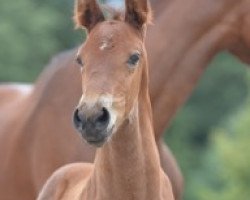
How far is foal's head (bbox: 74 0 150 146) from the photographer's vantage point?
6270 mm

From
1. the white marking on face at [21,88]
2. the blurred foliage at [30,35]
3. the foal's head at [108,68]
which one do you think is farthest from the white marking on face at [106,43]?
the blurred foliage at [30,35]

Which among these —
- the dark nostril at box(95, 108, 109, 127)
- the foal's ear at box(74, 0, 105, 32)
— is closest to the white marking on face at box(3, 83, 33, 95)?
the foal's ear at box(74, 0, 105, 32)

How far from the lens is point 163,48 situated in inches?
335

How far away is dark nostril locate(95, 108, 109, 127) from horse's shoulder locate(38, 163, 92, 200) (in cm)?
119

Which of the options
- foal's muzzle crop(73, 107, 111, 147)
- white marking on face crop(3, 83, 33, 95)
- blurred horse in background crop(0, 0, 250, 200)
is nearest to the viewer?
foal's muzzle crop(73, 107, 111, 147)

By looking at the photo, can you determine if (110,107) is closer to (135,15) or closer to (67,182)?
(135,15)

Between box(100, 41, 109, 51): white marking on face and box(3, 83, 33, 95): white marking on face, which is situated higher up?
box(100, 41, 109, 51): white marking on face

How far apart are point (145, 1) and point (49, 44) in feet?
70.5

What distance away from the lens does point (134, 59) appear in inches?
262

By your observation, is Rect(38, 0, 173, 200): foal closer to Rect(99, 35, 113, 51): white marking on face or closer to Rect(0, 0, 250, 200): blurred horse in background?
Rect(99, 35, 113, 51): white marking on face

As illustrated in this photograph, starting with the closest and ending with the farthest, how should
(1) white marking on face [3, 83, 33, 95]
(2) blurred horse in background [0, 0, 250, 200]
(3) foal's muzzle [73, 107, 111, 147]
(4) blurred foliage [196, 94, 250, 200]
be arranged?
1. (3) foal's muzzle [73, 107, 111, 147]
2. (2) blurred horse in background [0, 0, 250, 200]
3. (1) white marking on face [3, 83, 33, 95]
4. (4) blurred foliage [196, 94, 250, 200]

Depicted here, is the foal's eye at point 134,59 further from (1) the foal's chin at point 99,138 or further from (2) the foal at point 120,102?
(1) the foal's chin at point 99,138

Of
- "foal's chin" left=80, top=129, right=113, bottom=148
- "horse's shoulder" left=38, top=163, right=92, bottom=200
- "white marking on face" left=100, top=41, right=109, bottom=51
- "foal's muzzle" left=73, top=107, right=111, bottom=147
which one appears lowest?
"horse's shoulder" left=38, top=163, right=92, bottom=200

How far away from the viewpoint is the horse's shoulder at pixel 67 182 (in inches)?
296
